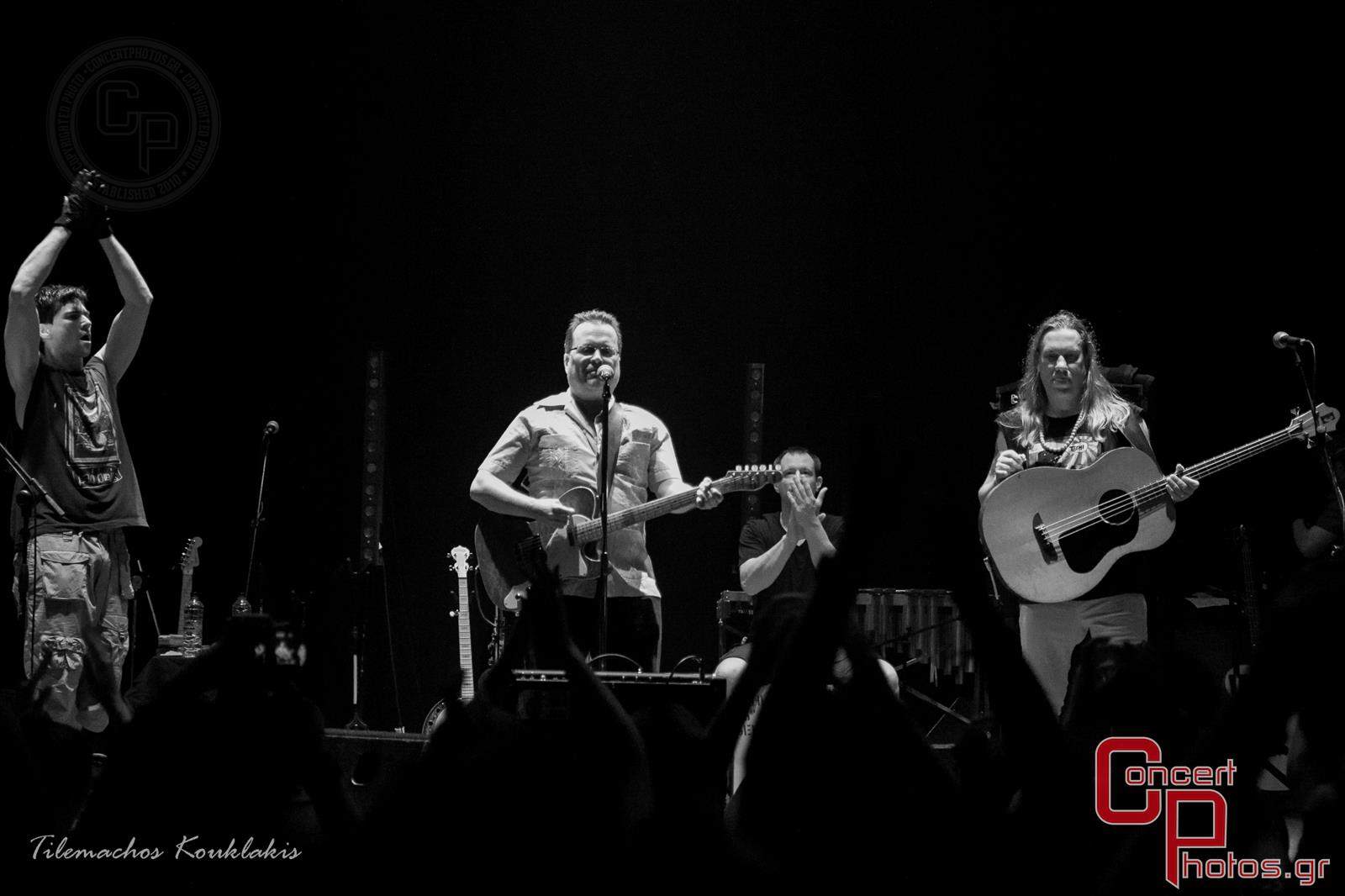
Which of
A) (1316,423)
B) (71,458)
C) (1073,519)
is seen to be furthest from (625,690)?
(1316,423)

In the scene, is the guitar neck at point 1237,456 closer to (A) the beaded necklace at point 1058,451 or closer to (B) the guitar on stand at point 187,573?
(A) the beaded necklace at point 1058,451

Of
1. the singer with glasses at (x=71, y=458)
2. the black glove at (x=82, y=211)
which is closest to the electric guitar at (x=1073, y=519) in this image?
the singer with glasses at (x=71, y=458)

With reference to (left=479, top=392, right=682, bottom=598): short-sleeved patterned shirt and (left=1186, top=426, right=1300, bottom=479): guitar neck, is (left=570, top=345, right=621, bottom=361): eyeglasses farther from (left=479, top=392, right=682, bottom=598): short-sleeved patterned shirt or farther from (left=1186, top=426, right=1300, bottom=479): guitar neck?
(left=1186, top=426, right=1300, bottom=479): guitar neck

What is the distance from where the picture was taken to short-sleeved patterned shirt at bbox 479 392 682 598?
17.2 ft

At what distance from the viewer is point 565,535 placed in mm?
5113

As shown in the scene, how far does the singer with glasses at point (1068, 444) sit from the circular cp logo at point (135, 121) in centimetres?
517

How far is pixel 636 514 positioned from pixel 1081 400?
194 centimetres

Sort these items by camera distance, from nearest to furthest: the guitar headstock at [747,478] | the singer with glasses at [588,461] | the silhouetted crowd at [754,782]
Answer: the silhouetted crowd at [754,782] → the singer with glasses at [588,461] → the guitar headstock at [747,478]

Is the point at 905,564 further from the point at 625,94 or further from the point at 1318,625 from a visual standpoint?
the point at 1318,625

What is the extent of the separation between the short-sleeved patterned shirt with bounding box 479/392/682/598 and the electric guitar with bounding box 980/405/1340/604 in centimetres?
158

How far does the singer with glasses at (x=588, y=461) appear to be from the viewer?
5027 millimetres

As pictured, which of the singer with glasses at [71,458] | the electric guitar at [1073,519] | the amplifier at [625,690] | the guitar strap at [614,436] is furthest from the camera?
the guitar strap at [614,436]

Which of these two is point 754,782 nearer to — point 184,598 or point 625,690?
point 625,690

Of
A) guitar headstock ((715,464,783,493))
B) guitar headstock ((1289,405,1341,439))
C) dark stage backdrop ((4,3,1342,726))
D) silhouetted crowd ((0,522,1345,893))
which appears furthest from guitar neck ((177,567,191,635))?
silhouetted crowd ((0,522,1345,893))
